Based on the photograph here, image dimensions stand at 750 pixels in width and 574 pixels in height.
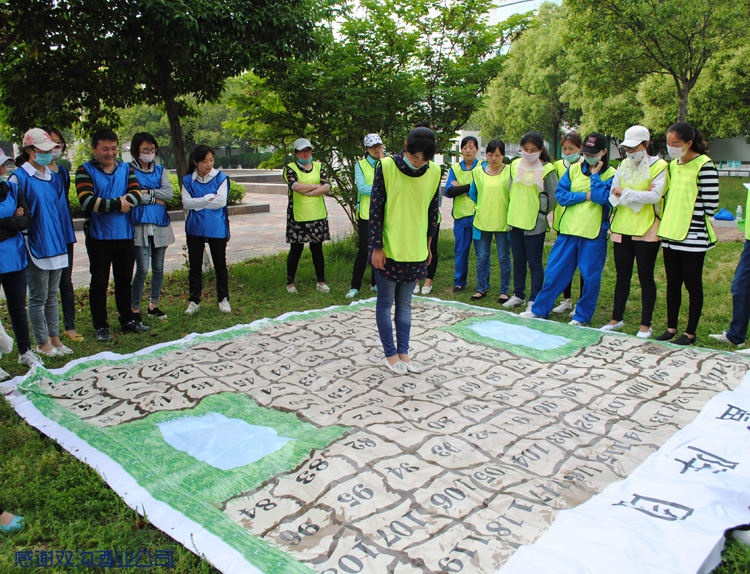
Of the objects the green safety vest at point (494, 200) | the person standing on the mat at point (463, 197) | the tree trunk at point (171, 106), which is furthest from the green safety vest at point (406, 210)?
the tree trunk at point (171, 106)

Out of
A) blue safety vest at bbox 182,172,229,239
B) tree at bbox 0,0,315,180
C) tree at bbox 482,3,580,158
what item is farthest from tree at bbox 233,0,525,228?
tree at bbox 482,3,580,158

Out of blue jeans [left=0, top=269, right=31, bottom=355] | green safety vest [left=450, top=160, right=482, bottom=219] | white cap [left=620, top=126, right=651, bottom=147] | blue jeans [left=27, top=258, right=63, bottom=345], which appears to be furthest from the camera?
green safety vest [left=450, top=160, right=482, bottom=219]

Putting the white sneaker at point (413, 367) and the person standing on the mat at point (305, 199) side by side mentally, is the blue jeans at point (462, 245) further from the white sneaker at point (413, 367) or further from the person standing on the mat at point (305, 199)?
the white sneaker at point (413, 367)

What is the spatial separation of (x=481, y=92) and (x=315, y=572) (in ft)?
29.3

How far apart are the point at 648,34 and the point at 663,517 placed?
12.7 metres

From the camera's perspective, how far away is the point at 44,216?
434cm

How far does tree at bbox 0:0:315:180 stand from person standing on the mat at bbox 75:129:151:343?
1193mm

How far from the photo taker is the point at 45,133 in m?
4.29

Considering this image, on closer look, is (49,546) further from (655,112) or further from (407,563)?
(655,112)

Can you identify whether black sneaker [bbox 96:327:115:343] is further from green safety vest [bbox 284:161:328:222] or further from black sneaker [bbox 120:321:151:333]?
green safety vest [bbox 284:161:328:222]

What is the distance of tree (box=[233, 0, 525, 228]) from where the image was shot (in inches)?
291

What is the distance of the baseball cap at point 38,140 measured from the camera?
13.8ft

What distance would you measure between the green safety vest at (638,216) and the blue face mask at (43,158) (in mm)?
4802

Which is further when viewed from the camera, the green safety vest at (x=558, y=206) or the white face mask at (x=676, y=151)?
the green safety vest at (x=558, y=206)
